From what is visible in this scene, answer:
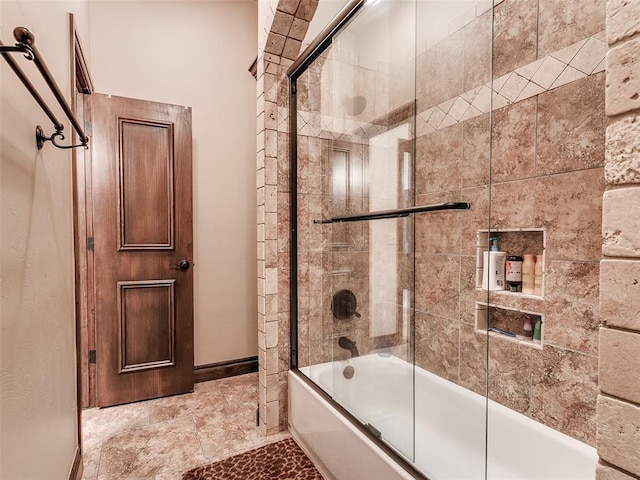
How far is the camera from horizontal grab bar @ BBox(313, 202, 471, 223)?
4.76 ft

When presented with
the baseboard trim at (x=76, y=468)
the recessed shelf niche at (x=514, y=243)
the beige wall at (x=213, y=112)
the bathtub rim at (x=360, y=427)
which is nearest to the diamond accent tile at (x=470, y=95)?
the recessed shelf niche at (x=514, y=243)

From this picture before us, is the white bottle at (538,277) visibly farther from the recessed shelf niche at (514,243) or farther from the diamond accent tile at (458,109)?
the diamond accent tile at (458,109)

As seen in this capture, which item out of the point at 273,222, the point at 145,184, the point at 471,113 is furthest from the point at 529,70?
the point at 145,184

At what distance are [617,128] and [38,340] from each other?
1.53 m

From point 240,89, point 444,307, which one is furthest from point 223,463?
point 240,89

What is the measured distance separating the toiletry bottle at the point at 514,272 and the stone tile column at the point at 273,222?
121 cm

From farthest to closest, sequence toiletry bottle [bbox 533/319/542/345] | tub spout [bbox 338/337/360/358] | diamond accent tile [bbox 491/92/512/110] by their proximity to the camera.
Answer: tub spout [bbox 338/337/360/358]
diamond accent tile [bbox 491/92/512/110]
toiletry bottle [bbox 533/319/542/345]

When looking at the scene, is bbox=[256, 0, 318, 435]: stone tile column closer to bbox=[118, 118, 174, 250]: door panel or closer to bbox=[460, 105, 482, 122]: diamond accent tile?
bbox=[118, 118, 174, 250]: door panel

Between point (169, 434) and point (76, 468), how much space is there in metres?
0.53

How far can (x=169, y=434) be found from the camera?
212 centimetres

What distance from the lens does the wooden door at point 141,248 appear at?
8.01ft

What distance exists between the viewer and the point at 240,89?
299 centimetres

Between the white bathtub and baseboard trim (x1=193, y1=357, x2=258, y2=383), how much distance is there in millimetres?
1188

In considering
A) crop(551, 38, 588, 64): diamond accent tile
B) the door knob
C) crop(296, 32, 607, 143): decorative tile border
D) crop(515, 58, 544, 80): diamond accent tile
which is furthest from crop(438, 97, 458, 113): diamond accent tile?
the door knob
